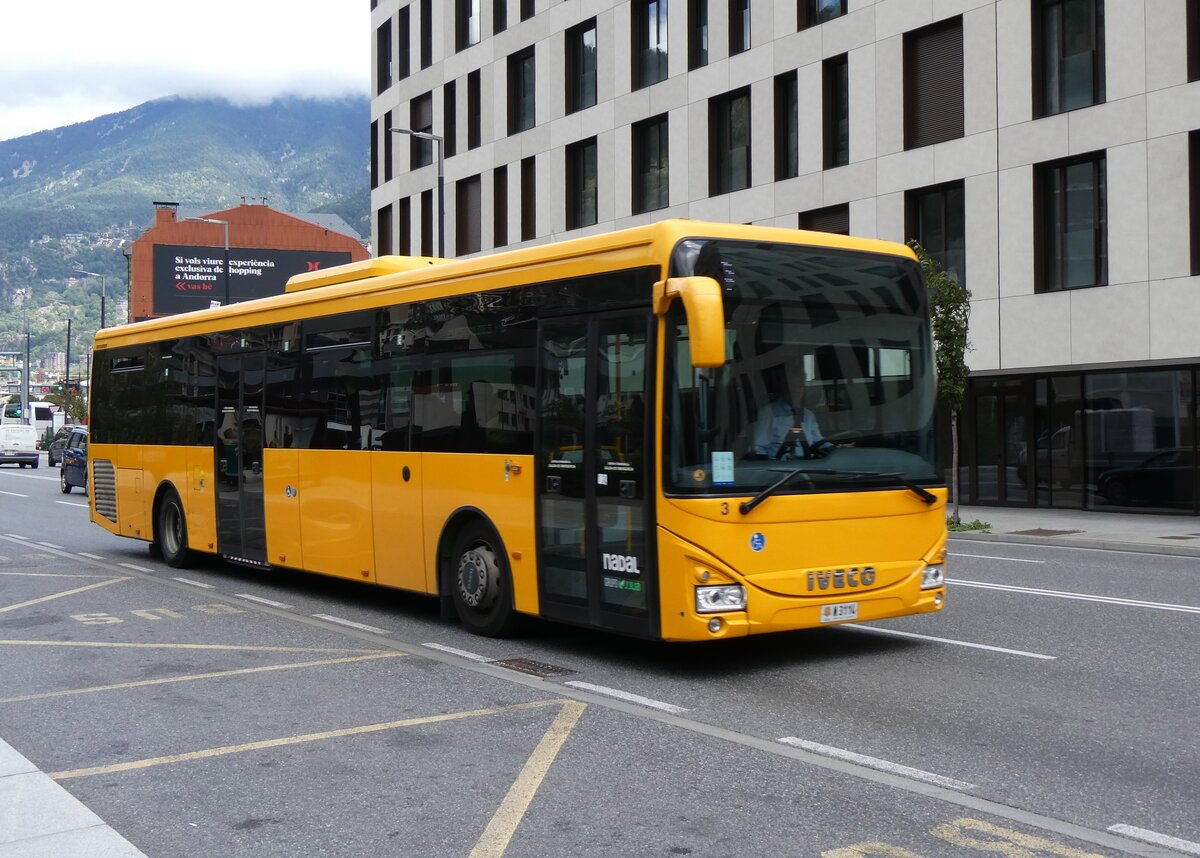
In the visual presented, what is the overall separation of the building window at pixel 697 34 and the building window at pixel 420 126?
41.8 feet

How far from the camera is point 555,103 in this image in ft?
120

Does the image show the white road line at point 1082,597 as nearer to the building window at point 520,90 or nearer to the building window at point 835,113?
the building window at point 835,113

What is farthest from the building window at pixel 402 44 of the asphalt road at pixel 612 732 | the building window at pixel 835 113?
the asphalt road at pixel 612 732

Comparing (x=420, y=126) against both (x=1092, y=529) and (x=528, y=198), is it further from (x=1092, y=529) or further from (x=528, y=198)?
(x=1092, y=529)

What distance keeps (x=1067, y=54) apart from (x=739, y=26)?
28.2 ft

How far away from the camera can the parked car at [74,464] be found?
111 feet

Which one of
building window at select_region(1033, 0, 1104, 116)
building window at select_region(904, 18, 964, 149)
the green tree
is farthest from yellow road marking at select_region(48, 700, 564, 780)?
building window at select_region(904, 18, 964, 149)

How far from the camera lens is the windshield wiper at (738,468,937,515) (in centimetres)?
811

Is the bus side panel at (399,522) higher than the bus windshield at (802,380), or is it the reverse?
the bus windshield at (802,380)

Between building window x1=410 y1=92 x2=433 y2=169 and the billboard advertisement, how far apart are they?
54.5m

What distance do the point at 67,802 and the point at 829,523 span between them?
4653mm

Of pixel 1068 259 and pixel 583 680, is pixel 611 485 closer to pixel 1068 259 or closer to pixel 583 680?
pixel 583 680

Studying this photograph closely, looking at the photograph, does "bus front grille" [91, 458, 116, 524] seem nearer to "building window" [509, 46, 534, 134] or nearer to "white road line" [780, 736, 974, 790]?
"white road line" [780, 736, 974, 790]

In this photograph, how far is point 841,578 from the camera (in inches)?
335
